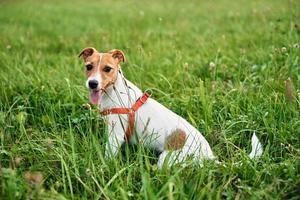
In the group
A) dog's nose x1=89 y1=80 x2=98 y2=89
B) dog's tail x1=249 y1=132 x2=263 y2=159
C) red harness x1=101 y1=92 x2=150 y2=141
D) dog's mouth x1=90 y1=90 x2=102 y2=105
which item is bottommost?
dog's tail x1=249 y1=132 x2=263 y2=159

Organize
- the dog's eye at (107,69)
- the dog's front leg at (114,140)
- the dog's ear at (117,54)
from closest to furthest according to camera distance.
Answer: the dog's front leg at (114,140), the dog's eye at (107,69), the dog's ear at (117,54)

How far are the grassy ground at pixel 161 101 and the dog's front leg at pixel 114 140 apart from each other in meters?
0.07

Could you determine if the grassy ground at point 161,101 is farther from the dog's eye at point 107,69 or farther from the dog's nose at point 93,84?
the dog's eye at point 107,69

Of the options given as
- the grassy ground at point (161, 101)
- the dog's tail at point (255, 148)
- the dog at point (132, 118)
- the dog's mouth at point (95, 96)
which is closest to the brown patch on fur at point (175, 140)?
the dog at point (132, 118)

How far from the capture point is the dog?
3.37 meters

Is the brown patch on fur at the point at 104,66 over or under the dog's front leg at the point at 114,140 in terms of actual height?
over

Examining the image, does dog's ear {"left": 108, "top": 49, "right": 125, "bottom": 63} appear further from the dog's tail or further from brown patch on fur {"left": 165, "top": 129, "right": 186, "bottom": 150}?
the dog's tail

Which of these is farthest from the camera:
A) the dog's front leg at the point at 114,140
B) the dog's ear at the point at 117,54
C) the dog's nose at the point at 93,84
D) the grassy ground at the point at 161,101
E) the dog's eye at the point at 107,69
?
the dog's ear at the point at 117,54

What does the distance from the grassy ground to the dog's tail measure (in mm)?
106

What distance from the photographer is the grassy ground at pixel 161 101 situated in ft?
9.23

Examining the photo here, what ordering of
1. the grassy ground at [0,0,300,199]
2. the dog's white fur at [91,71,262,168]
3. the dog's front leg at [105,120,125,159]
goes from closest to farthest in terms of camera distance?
the grassy ground at [0,0,300,199]
the dog's front leg at [105,120,125,159]
the dog's white fur at [91,71,262,168]

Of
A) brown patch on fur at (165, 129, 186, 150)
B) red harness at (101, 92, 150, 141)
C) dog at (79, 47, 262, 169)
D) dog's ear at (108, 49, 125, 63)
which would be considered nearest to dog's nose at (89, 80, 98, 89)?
dog at (79, 47, 262, 169)

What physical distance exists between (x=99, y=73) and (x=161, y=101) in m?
1.04

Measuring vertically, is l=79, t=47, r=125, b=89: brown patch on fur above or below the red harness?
above
